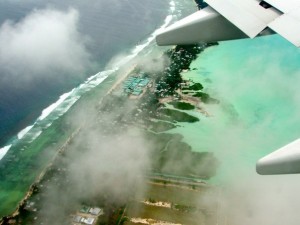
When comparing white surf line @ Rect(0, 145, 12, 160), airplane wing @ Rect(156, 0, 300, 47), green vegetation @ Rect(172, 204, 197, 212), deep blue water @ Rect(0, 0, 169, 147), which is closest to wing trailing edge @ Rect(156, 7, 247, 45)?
airplane wing @ Rect(156, 0, 300, 47)

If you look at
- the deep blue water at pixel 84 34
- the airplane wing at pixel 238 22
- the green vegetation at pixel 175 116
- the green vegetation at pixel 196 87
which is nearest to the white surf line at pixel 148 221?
the green vegetation at pixel 175 116

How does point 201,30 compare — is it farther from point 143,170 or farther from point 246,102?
point 246,102

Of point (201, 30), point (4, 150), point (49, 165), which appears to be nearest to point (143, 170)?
point (49, 165)

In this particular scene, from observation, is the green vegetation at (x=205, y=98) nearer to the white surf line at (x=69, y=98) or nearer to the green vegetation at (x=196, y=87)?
the green vegetation at (x=196, y=87)

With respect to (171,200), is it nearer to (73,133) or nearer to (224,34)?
(73,133)

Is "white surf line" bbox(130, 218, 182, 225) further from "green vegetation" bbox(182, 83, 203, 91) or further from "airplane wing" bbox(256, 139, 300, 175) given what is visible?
"airplane wing" bbox(256, 139, 300, 175)

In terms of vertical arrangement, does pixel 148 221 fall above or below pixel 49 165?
below
